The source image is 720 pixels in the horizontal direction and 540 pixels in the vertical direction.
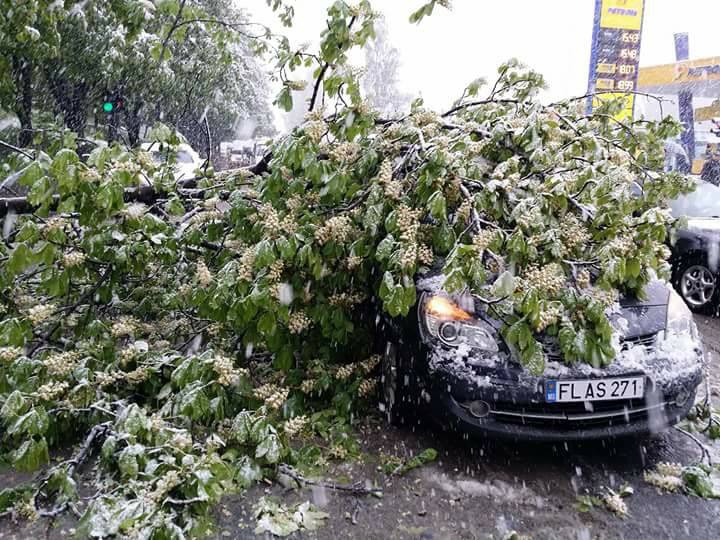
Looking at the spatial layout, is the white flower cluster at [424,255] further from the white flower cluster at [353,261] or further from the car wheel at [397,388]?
the car wheel at [397,388]

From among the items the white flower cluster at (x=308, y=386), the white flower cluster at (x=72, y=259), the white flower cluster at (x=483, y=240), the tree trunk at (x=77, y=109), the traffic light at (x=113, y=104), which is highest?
the tree trunk at (x=77, y=109)

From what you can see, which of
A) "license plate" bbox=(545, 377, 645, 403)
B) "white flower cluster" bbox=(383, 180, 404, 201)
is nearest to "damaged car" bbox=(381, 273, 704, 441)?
"license plate" bbox=(545, 377, 645, 403)

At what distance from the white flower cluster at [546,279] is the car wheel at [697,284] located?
219 inches

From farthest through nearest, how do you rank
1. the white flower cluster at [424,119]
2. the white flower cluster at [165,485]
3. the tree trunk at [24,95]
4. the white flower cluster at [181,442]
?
the tree trunk at [24,95], the white flower cluster at [424,119], the white flower cluster at [181,442], the white flower cluster at [165,485]

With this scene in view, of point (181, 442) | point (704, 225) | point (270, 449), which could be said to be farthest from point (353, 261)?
point (704, 225)

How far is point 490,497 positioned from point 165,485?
1.76m

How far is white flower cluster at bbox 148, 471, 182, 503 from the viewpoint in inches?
105

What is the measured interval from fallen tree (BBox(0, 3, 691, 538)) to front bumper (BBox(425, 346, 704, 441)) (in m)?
0.28

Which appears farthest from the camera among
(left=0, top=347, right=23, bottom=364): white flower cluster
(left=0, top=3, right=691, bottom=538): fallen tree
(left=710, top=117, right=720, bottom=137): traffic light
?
(left=710, top=117, right=720, bottom=137): traffic light

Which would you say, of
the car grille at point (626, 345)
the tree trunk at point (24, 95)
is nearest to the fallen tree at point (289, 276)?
the car grille at point (626, 345)

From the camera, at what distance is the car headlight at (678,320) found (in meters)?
3.95

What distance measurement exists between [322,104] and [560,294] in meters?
2.12

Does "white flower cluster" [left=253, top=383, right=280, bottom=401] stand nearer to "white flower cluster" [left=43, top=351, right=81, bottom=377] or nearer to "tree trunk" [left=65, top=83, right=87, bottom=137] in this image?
"white flower cluster" [left=43, top=351, right=81, bottom=377]

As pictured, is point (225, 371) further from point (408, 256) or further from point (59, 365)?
point (408, 256)
